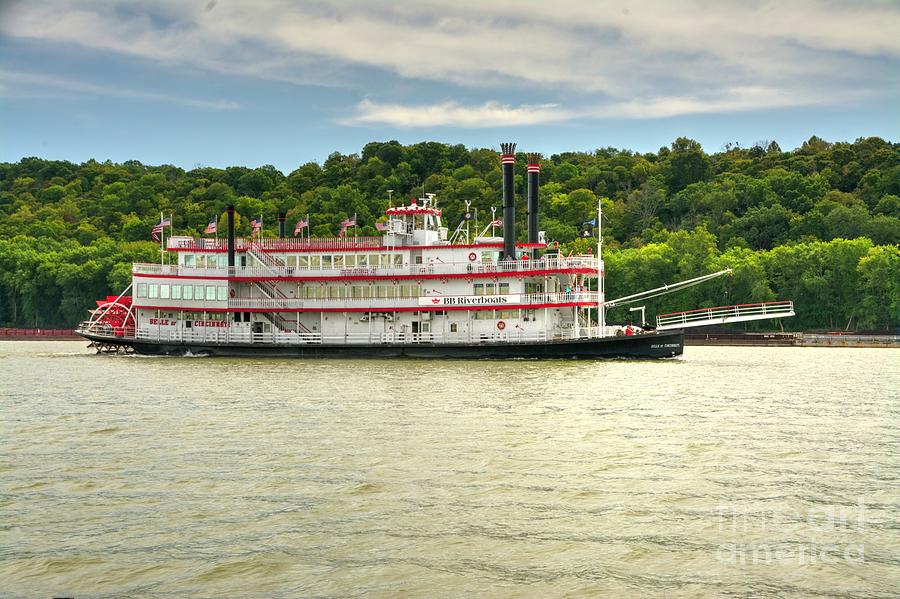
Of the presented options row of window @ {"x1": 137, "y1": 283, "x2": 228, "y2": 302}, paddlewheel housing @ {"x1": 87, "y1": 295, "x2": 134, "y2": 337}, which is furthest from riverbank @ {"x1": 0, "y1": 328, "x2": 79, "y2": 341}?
row of window @ {"x1": 137, "y1": 283, "x2": 228, "y2": 302}

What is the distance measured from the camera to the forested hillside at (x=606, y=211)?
273 feet

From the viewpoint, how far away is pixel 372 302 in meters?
52.8

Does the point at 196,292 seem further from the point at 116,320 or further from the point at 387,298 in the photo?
the point at 387,298

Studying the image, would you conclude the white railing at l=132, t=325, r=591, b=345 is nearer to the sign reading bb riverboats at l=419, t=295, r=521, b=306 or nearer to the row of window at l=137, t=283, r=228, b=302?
the sign reading bb riverboats at l=419, t=295, r=521, b=306

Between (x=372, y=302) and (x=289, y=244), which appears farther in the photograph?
(x=289, y=244)

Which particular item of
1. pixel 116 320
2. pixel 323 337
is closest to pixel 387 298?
pixel 323 337

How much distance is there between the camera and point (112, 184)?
420 ft

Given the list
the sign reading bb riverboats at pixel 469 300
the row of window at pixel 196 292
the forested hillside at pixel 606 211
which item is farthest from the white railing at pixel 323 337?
the forested hillside at pixel 606 211

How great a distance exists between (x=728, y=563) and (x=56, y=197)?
128418 mm

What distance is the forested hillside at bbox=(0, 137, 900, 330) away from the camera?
8325 cm

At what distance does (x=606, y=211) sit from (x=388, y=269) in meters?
62.1

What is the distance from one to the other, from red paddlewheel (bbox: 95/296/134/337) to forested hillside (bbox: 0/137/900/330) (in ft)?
130

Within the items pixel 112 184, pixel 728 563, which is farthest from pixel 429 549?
pixel 112 184

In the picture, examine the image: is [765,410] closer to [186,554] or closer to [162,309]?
[186,554]
